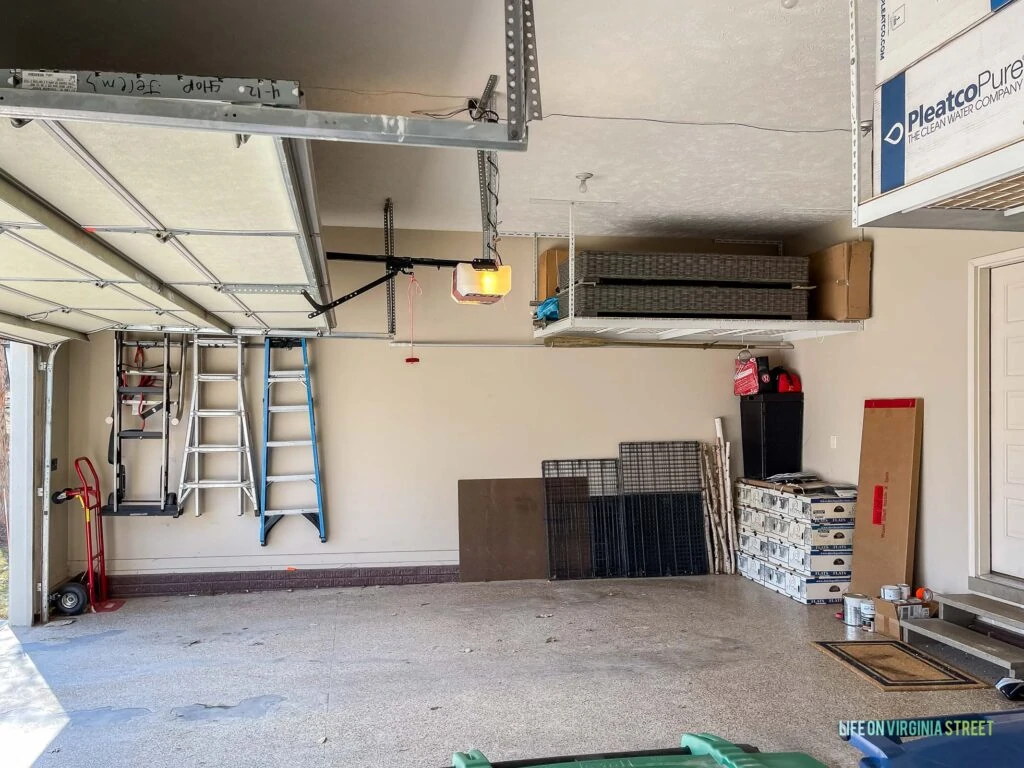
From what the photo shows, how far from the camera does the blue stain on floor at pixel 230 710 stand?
12.5 ft

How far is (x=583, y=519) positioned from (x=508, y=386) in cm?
151

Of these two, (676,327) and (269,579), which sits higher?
(676,327)

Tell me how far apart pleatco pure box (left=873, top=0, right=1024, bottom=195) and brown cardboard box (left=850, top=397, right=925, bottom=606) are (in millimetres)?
3816

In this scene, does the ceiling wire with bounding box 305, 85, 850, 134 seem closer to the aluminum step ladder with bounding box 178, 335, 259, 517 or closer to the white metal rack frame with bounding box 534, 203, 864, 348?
the white metal rack frame with bounding box 534, 203, 864, 348

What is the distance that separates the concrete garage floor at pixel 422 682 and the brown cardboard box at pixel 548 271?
284cm

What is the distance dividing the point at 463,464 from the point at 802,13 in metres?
4.88

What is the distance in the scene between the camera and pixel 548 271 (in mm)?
6781

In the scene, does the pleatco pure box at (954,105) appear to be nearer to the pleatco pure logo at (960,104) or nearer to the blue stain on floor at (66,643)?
the pleatco pure logo at (960,104)

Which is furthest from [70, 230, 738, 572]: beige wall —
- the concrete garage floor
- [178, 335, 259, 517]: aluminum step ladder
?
the concrete garage floor

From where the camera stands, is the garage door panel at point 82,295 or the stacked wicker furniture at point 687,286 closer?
the garage door panel at point 82,295

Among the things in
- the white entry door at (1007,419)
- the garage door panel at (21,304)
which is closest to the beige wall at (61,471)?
the garage door panel at (21,304)

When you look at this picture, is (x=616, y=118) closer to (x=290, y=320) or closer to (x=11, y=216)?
(x=11, y=216)

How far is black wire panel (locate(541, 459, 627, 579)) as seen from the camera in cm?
685

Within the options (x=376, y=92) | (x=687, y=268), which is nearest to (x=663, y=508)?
(x=687, y=268)
